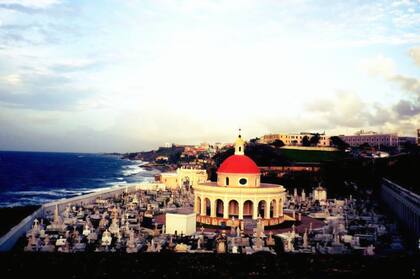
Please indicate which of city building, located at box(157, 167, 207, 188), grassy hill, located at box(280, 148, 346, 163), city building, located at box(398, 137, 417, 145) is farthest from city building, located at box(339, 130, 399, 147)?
city building, located at box(157, 167, 207, 188)

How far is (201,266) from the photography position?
16.8 metres

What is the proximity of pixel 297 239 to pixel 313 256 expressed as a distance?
1204 cm

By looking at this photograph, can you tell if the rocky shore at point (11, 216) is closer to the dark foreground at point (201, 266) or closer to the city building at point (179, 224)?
the city building at point (179, 224)

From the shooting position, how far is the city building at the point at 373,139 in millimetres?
136500

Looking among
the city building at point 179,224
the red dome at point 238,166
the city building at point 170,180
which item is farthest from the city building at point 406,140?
the city building at point 179,224

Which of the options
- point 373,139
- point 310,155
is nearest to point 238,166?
point 310,155

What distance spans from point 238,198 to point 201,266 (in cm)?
2046

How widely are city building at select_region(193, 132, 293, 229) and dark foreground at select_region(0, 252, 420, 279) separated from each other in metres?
18.0

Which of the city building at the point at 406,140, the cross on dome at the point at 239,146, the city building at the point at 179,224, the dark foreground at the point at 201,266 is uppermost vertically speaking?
the city building at the point at 406,140

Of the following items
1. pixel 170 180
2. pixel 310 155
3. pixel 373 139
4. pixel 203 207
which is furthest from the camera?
pixel 373 139

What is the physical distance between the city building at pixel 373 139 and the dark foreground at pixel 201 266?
408 ft

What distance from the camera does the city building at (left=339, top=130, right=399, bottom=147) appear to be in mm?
136500

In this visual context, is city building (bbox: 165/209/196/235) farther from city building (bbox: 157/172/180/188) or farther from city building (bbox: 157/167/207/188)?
city building (bbox: 157/172/180/188)

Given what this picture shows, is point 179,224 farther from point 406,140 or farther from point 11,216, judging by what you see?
point 406,140
